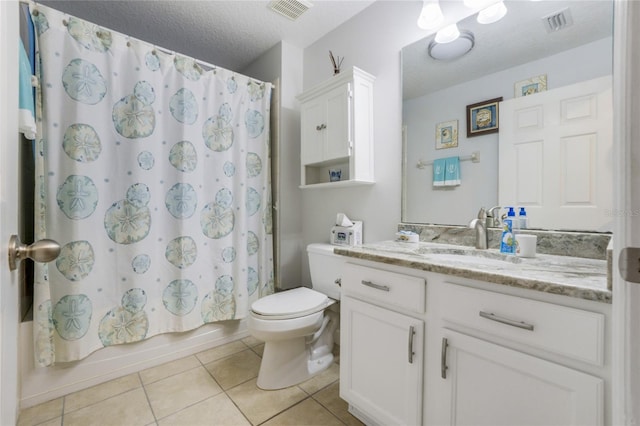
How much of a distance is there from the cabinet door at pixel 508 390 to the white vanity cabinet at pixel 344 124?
112cm

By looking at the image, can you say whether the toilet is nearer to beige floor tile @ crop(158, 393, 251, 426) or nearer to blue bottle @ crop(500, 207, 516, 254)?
beige floor tile @ crop(158, 393, 251, 426)

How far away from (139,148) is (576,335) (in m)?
2.05

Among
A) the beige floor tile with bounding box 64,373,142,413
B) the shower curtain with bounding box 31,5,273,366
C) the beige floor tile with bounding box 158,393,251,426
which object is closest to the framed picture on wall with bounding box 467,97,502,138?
the shower curtain with bounding box 31,5,273,366

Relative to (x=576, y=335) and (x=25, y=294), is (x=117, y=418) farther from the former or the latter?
(x=576, y=335)

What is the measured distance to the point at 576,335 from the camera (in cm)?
71

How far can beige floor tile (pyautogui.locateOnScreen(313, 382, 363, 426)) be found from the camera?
1325 mm

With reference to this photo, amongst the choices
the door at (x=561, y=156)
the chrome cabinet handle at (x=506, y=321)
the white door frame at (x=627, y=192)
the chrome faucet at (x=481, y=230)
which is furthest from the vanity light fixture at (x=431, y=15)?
the chrome cabinet handle at (x=506, y=321)

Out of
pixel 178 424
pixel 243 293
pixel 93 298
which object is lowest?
pixel 178 424

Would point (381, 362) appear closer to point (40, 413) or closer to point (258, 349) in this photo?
point (258, 349)

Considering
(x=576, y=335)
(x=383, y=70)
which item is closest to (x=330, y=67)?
(x=383, y=70)

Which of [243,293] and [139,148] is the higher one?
[139,148]

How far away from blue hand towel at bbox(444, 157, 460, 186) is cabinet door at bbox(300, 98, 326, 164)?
80 centimetres

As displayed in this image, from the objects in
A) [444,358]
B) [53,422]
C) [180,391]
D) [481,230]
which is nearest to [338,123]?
[481,230]

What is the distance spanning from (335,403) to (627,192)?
58.0 inches
